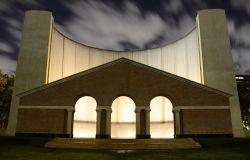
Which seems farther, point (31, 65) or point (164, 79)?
point (31, 65)

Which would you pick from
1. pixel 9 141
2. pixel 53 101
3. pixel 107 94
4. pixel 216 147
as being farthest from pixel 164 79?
pixel 9 141

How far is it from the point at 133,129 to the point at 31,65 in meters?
14.7

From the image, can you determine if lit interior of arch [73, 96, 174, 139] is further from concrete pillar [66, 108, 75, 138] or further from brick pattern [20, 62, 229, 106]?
brick pattern [20, 62, 229, 106]

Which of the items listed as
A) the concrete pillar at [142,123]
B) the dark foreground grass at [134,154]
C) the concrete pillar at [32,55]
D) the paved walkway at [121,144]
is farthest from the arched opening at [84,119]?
the dark foreground grass at [134,154]

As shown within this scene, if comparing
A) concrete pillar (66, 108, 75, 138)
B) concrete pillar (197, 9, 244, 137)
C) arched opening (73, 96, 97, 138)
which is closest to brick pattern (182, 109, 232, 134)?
concrete pillar (197, 9, 244, 137)

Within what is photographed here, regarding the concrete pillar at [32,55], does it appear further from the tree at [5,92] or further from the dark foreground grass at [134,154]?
the tree at [5,92]

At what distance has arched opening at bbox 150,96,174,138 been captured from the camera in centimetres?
3412

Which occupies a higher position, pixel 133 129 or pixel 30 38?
pixel 30 38

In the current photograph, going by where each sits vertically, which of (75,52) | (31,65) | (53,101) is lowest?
(53,101)

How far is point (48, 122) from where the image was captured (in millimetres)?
26641

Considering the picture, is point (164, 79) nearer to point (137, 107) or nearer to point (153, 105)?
point (137, 107)

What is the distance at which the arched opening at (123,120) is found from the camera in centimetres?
3554

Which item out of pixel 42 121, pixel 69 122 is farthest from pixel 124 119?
pixel 42 121

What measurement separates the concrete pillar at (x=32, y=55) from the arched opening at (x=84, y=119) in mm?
5467
